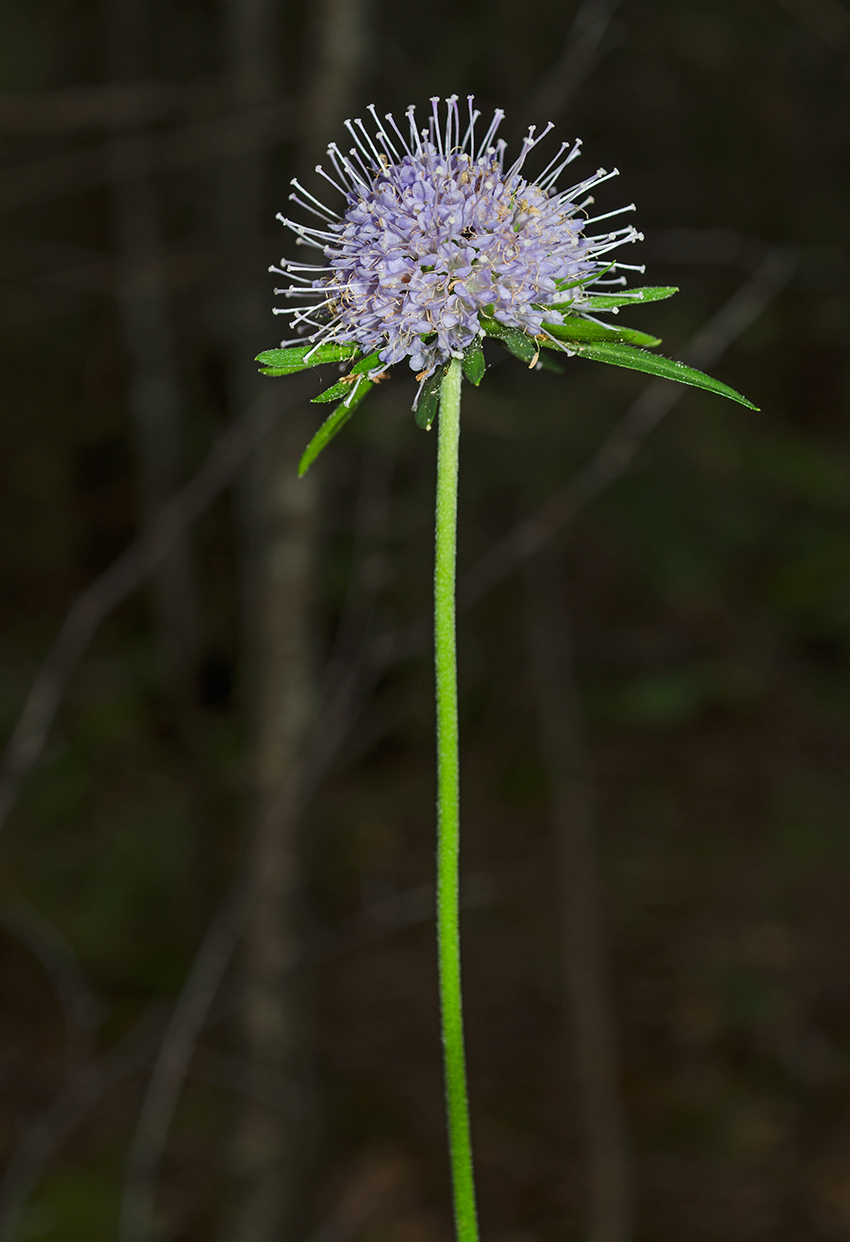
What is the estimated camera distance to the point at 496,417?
462cm

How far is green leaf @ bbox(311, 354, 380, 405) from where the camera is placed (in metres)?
1.35

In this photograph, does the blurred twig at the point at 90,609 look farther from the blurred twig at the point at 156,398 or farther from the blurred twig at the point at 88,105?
the blurred twig at the point at 156,398

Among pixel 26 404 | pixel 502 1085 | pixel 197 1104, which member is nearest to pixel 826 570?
pixel 502 1085

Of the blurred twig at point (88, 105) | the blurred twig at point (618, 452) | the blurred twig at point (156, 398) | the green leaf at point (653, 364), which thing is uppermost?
the blurred twig at point (156, 398)

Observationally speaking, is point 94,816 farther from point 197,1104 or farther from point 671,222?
point 671,222

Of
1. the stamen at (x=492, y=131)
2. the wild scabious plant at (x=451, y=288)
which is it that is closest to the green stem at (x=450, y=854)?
the wild scabious plant at (x=451, y=288)

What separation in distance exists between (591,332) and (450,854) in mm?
695

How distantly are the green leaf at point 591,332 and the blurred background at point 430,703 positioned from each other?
137 centimetres

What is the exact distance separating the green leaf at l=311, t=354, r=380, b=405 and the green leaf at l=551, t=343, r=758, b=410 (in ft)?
0.92

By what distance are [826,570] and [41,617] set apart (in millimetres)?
8837

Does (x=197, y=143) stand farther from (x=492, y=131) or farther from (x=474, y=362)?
(x=474, y=362)

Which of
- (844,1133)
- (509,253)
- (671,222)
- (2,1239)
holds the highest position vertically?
(671,222)

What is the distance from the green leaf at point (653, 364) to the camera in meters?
1.19

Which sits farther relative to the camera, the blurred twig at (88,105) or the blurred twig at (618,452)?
the blurred twig at (88,105)
